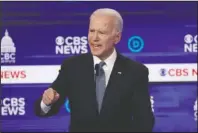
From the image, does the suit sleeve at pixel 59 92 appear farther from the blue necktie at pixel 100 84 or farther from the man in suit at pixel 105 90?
the blue necktie at pixel 100 84

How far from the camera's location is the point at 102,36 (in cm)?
161

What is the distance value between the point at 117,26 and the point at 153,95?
4.60 feet

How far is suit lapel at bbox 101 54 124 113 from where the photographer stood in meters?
1.55

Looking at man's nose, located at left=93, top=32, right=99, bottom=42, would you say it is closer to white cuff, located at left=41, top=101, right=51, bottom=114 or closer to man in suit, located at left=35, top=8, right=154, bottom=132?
man in suit, located at left=35, top=8, right=154, bottom=132

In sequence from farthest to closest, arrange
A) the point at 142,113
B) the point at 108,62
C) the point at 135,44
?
1. the point at 135,44
2. the point at 108,62
3. the point at 142,113

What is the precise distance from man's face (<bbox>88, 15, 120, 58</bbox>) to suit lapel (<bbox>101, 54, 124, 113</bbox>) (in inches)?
2.7

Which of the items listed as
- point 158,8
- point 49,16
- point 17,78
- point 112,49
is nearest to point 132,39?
point 158,8

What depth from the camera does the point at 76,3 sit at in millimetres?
2885

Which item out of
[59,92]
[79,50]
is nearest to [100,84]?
[59,92]

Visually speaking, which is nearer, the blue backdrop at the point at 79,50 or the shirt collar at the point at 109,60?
the shirt collar at the point at 109,60

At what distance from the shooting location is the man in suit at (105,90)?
1537 millimetres

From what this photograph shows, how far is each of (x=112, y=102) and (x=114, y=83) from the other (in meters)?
0.08

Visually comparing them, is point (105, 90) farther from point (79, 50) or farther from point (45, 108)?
point (79, 50)

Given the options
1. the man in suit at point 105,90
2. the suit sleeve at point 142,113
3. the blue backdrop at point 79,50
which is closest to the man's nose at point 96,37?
the man in suit at point 105,90
